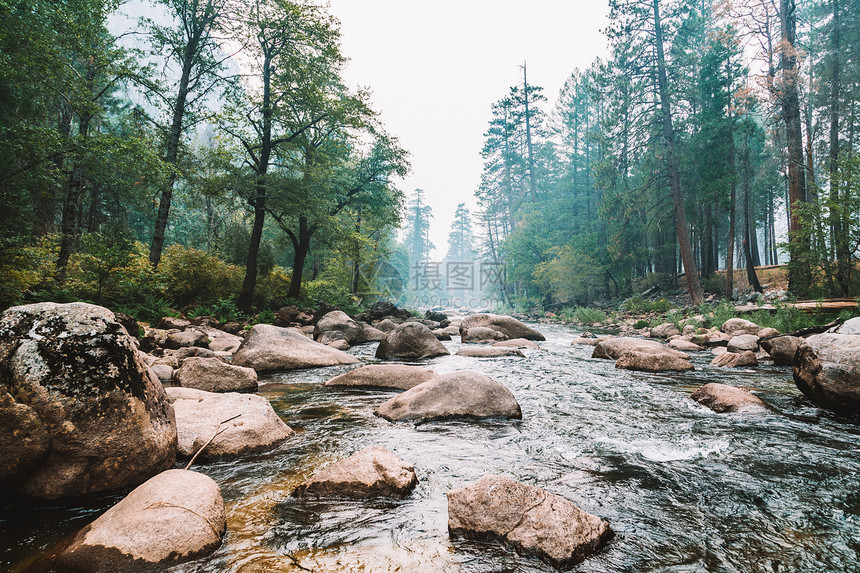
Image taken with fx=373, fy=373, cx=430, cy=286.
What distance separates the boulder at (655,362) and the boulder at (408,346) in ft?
14.0

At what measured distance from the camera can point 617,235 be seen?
1019 inches

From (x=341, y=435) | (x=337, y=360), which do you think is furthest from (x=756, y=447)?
(x=337, y=360)

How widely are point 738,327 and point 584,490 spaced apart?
11.6 meters

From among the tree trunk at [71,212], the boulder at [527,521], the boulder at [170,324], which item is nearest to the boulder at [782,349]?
the boulder at [527,521]

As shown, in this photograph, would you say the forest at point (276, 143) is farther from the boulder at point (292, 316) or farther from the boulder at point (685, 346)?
the boulder at point (685, 346)

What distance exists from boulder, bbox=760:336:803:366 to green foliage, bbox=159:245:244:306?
1598 cm

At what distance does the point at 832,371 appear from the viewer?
4.28m

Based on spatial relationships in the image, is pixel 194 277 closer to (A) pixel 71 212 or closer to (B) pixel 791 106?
(A) pixel 71 212

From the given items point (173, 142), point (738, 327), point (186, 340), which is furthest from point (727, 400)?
point (173, 142)

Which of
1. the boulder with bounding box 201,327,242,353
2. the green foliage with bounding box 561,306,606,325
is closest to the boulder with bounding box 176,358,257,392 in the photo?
the boulder with bounding box 201,327,242,353

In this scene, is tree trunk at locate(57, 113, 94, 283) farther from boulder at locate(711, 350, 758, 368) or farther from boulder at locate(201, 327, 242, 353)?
boulder at locate(711, 350, 758, 368)

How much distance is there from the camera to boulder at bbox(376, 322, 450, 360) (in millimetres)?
9391

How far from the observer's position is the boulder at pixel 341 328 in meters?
12.2

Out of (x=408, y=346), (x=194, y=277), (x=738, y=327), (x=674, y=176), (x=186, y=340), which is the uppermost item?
(x=674, y=176)
